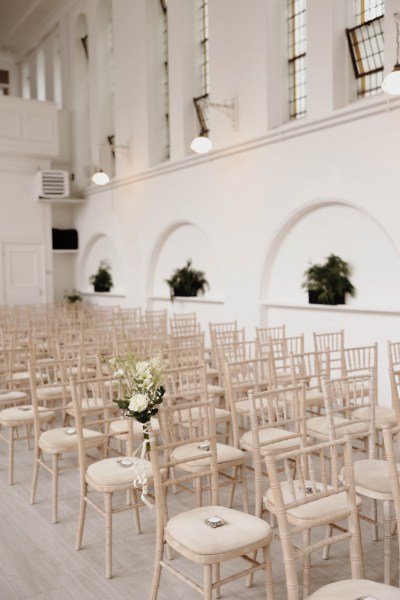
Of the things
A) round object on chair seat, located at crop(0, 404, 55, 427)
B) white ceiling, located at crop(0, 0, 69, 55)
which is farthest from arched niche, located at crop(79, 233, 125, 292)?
round object on chair seat, located at crop(0, 404, 55, 427)

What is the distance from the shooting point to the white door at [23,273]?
15.9m

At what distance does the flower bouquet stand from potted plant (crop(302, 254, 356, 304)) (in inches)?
216

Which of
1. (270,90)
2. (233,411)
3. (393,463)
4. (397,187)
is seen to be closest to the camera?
(393,463)

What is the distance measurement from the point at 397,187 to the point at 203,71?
598cm

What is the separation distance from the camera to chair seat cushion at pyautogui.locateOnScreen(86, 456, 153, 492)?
3820 millimetres

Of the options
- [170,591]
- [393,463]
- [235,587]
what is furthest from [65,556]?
[393,463]

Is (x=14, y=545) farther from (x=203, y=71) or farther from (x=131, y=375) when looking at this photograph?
(x=203, y=71)

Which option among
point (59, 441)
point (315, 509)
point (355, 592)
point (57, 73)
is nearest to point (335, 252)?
point (59, 441)

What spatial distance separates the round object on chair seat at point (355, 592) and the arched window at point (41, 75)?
18425 mm

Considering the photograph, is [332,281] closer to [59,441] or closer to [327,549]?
[59,441]

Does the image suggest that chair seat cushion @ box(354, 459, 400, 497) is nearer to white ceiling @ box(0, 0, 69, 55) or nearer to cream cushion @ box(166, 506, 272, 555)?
cream cushion @ box(166, 506, 272, 555)

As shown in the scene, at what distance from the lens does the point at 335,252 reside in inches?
358

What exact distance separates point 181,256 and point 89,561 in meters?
9.26

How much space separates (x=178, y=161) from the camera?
12.3m
